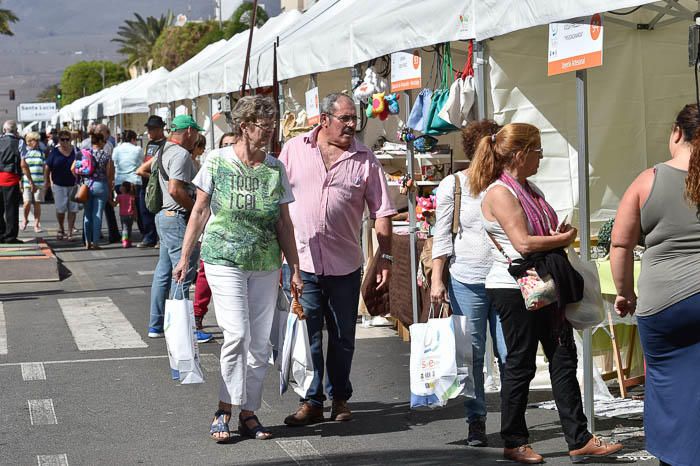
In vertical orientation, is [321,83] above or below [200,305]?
above

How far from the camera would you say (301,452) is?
656 centimetres

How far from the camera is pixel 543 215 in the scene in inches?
236

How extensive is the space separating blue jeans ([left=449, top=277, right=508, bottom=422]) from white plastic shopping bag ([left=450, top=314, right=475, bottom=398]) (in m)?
0.05

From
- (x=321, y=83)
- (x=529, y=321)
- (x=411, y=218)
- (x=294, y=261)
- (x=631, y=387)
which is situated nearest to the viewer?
(x=529, y=321)

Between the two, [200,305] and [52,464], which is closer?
[52,464]

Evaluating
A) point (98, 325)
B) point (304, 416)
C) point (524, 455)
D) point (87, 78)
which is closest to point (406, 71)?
point (304, 416)

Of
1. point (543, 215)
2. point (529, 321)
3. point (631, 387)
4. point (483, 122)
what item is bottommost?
point (631, 387)

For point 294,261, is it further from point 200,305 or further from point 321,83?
point 321,83

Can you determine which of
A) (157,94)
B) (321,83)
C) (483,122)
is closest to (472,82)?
(483,122)

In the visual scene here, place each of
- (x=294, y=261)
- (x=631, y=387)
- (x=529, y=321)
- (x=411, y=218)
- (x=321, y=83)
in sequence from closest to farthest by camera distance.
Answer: (x=529, y=321)
(x=294, y=261)
(x=631, y=387)
(x=411, y=218)
(x=321, y=83)

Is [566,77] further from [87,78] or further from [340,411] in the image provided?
[87,78]

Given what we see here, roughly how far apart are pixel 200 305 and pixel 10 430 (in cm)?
347

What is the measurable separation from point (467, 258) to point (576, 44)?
132cm

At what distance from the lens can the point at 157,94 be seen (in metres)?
21.7
